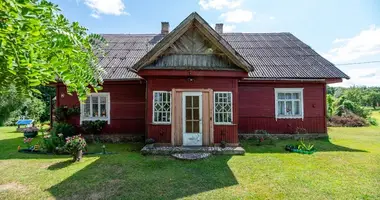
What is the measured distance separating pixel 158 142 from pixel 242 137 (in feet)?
13.4

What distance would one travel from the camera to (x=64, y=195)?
436 centimetres

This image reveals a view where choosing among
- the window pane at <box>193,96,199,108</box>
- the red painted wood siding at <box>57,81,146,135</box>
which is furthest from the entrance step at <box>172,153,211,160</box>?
the red painted wood siding at <box>57,81,146,135</box>

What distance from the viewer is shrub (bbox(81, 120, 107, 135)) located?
9.60 metres

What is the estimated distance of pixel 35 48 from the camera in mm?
1397

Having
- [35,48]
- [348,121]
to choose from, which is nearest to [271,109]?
[348,121]

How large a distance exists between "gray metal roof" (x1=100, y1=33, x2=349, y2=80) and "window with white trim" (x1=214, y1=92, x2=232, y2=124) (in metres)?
2.31

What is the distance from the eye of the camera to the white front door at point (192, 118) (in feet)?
25.9

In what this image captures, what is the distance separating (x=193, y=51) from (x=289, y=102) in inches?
214

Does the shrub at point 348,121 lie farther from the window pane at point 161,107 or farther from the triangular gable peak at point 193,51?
the window pane at point 161,107

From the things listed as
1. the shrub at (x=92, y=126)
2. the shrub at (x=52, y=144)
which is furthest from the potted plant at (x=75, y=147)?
the shrub at (x=92, y=126)

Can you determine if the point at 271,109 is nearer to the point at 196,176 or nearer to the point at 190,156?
the point at 190,156

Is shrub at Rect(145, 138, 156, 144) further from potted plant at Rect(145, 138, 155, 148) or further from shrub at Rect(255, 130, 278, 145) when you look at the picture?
shrub at Rect(255, 130, 278, 145)

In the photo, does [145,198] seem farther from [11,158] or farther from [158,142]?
[11,158]

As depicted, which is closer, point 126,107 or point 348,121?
point 126,107
